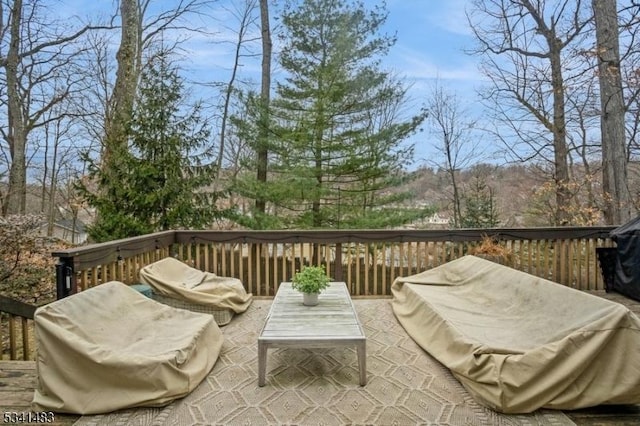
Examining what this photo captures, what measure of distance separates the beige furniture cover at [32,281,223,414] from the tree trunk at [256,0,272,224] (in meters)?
5.52

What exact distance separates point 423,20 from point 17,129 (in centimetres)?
929

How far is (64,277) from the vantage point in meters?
3.04

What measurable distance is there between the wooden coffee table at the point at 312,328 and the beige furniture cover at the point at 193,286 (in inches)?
29.8

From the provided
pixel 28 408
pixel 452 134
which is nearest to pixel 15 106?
pixel 28 408

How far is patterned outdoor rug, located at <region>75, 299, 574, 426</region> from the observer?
2207 millimetres

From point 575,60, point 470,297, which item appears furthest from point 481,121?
point 470,297

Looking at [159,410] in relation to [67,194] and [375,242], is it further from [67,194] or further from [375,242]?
[67,194]

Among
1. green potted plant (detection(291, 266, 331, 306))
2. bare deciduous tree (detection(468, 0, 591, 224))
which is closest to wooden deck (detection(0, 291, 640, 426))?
green potted plant (detection(291, 266, 331, 306))

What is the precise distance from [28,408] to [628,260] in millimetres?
5966

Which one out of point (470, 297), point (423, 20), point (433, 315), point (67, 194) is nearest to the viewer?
point (433, 315)

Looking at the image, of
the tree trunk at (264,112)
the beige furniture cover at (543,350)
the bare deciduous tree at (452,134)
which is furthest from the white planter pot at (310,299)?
the bare deciduous tree at (452,134)

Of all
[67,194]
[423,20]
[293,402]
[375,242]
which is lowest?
[293,402]

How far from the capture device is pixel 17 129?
841 centimetres

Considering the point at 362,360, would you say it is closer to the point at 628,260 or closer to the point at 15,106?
the point at 628,260
